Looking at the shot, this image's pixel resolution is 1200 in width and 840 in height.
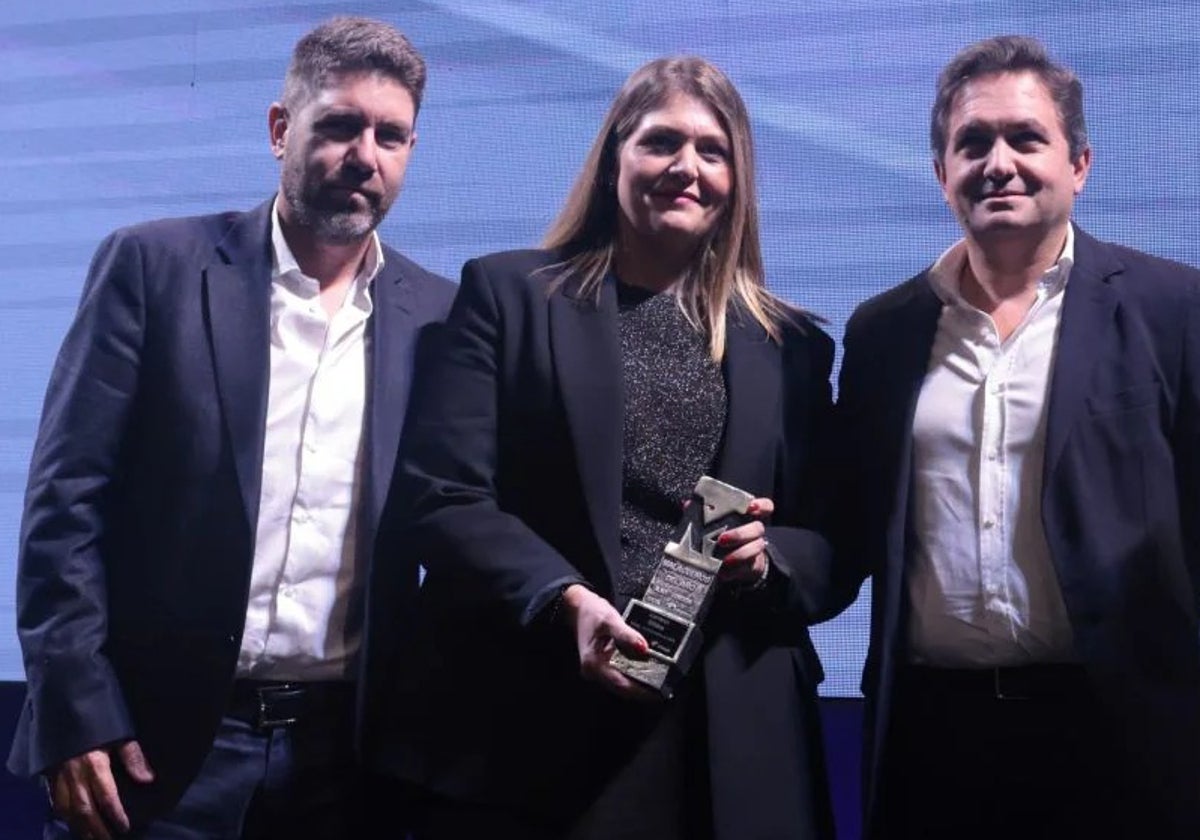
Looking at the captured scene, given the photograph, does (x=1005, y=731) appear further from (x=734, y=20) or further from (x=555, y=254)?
(x=734, y=20)

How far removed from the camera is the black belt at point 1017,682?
2.03 metres

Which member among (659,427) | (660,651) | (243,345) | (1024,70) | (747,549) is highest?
(1024,70)

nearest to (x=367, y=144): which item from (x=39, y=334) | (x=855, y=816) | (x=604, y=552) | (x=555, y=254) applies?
(x=555, y=254)

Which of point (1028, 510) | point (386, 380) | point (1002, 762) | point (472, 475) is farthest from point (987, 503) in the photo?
point (386, 380)

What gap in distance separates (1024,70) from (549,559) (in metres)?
0.97

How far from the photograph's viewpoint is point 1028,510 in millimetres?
2068

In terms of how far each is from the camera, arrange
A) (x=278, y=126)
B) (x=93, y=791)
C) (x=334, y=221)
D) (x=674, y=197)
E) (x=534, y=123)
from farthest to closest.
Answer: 1. (x=534, y=123)
2. (x=278, y=126)
3. (x=334, y=221)
4. (x=674, y=197)
5. (x=93, y=791)

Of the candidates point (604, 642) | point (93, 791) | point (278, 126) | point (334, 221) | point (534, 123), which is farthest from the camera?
point (534, 123)

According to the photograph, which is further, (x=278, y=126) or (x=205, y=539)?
(x=278, y=126)

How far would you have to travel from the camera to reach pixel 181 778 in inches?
79.7

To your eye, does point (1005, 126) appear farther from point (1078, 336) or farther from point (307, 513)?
point (307, 513)

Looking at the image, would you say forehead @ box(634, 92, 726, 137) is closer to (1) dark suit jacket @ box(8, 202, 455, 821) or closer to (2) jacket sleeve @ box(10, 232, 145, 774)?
(1) dark suit jacket @ box(8, 202, 455, 821)

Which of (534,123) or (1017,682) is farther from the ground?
(534,123)

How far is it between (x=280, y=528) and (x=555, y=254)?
0.53 metres
